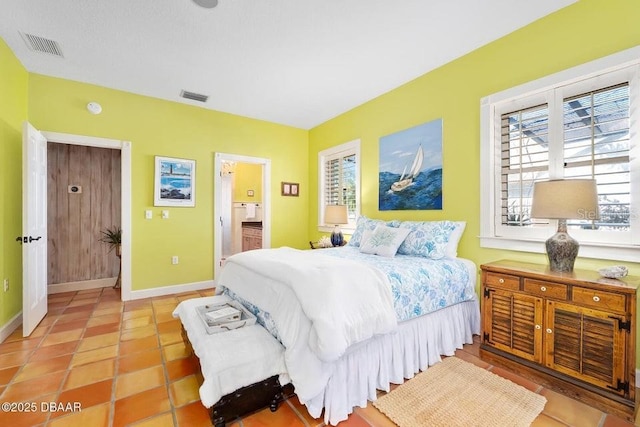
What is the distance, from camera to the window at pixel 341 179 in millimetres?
4363

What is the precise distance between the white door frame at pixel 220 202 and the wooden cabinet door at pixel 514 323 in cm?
358

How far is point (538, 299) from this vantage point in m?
1.94

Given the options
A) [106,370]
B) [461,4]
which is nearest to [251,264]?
[106,370]

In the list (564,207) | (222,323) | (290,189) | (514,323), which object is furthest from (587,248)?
(290,189)

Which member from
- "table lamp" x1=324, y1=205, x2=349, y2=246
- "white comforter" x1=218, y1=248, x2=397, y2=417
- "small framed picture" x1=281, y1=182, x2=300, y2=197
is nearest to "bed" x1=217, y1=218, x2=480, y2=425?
"white comforter" x1=218, y1=248, x2=397, y2=417

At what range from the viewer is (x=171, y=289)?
162 inches

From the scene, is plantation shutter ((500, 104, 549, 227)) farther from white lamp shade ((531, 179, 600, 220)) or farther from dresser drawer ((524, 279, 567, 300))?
dresser drawer ((524, 279, 567, 300))

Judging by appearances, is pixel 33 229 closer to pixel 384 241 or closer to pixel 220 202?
pixel 220 202

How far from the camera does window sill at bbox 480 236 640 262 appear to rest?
76.0 inches

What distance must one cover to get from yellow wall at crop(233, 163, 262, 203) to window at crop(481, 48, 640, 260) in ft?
18.9

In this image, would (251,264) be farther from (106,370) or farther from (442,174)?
(442,174)

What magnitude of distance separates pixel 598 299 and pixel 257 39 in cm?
327

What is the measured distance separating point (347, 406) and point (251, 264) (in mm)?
1200

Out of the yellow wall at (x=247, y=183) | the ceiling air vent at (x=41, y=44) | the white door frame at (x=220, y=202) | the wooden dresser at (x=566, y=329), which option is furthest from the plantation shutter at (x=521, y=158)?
the yellow wall at (x=247, y=183)
